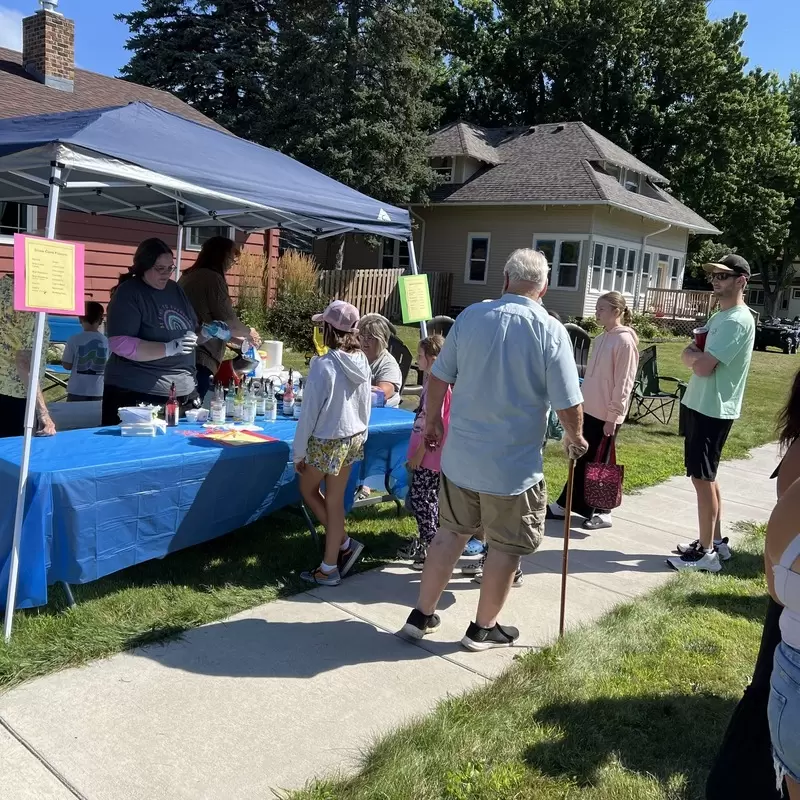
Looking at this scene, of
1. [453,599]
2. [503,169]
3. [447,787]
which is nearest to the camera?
[447,787]

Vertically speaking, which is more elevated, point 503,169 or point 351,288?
point 503,169

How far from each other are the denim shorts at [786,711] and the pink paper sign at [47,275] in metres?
2.68

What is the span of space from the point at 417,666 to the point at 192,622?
3.59 ft

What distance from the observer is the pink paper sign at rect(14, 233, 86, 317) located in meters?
2.87

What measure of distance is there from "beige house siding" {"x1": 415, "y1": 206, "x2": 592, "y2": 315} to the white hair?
62.4 feet

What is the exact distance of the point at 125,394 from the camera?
416 cm

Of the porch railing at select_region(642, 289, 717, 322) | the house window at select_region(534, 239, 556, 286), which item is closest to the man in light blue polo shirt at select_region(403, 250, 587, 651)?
the house window at select_region(534, 239, 556, 286)

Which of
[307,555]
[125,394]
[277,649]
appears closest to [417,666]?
[277,649]

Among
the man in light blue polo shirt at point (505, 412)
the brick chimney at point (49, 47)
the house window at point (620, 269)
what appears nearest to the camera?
the man in light blue polo shirt at point (505, 412)

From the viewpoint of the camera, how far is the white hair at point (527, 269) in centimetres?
307

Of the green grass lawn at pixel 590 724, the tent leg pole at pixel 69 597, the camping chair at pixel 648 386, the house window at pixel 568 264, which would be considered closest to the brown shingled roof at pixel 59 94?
the camping chair at pixel 648 386

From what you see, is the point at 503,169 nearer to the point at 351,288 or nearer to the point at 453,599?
the point at 351,288

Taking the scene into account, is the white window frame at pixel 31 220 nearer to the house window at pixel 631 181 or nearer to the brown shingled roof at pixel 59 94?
the brown shingled roof at pixel 59 94

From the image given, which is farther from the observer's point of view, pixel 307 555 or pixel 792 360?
pixel 792 360
